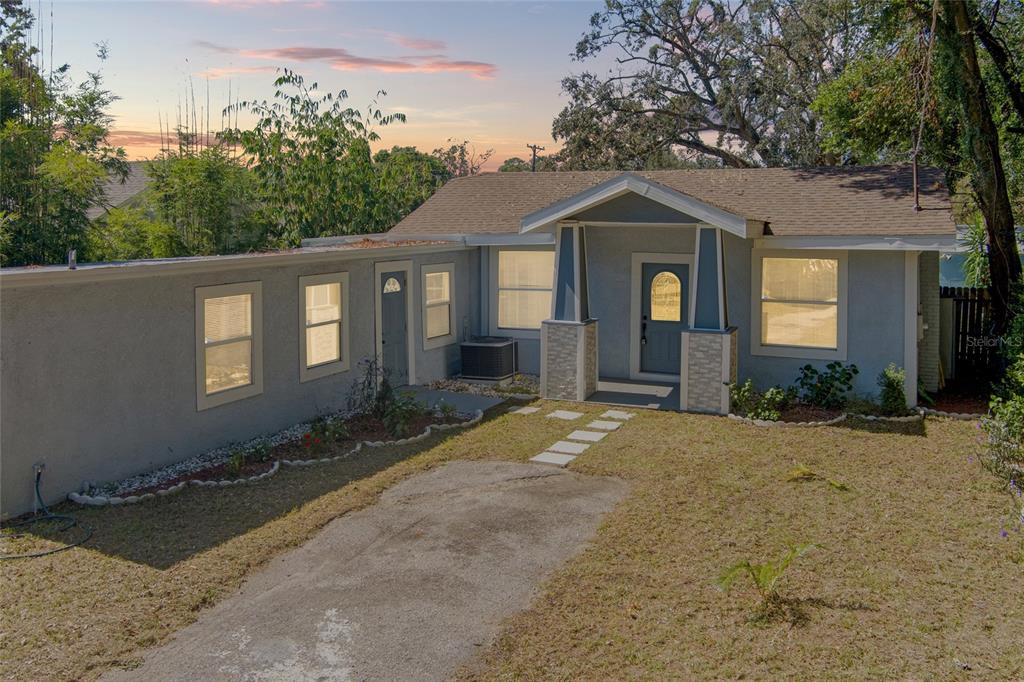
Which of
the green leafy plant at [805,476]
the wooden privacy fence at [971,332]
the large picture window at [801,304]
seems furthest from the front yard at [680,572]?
the wooden privacy fence at [971,332]

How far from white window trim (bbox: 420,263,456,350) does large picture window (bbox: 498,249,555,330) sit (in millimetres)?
1045

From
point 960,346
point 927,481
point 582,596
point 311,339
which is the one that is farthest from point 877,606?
point 960,346

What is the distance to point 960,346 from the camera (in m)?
15.0

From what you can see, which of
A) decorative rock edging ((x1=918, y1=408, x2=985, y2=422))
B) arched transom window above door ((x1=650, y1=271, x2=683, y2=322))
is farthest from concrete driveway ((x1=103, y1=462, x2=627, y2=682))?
decorative rock edging ((x1=918, y1=408, x2=985, y2=422))

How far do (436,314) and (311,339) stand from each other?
3470mm

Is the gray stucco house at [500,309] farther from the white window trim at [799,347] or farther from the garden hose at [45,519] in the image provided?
the garden hose at [45,519]

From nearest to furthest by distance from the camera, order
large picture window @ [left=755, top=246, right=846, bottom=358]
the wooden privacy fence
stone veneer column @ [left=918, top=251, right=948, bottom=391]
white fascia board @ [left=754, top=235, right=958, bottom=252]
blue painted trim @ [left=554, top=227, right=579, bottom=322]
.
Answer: white fascia board @ [left=754, top=235, right=958, bottom=252], large picture window @ [left=755, top=246, right=846, bottom=358], blue painted trim @ [left=554, top=227, right=579, bottom=322], stone veneer column @ [left=918, top=251, right=948, bottom=391], the wooden privacy fence

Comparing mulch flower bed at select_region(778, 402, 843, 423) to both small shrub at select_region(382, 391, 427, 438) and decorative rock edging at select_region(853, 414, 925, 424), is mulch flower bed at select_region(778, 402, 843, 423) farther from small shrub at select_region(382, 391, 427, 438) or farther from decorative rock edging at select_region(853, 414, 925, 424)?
small shrub at select_region(382, 391, 427, 438)

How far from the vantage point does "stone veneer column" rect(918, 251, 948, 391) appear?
13.7 m

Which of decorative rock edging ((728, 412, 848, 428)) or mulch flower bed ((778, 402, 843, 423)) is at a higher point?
mulch flower bed ((778, 402, 843, 423))

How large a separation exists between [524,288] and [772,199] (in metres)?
4.66

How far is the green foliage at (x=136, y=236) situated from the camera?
659 inches

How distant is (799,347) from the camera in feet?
42.7

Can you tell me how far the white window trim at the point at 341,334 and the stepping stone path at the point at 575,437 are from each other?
8.82 feet
